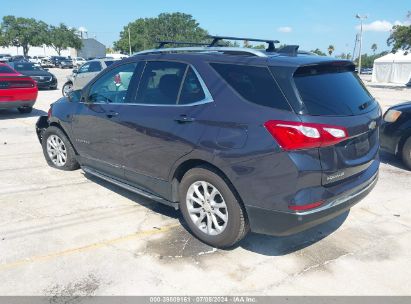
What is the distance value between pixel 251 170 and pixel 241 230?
621mm

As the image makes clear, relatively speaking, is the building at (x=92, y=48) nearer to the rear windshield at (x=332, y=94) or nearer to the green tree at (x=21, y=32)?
the green tree at (x=21, y=32)

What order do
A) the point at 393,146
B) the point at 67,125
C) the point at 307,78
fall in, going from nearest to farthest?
the point at 307,78 → the point at 67,125 → the point at 393,146

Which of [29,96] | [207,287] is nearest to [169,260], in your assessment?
[207,287]

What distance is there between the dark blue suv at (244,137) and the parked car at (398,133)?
287 cm

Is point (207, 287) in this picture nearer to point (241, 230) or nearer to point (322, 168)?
point (241, 230)

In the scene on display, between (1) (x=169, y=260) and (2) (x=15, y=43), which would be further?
(2) (x=15, y=43)

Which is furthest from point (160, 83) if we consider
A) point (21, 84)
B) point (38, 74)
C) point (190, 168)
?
point (38, 74)

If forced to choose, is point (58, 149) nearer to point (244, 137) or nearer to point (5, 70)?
point (244, 137)

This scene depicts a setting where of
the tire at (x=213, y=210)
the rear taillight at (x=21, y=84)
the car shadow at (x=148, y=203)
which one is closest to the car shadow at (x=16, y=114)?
the rear taillight at (x=21, y=84)

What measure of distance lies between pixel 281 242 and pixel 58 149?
3756 mm

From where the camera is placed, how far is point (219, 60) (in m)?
3.70

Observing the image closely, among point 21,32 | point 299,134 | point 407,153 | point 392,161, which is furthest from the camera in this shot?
point 21,32

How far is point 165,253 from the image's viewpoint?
12.2 ft

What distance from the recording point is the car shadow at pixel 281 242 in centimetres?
379
